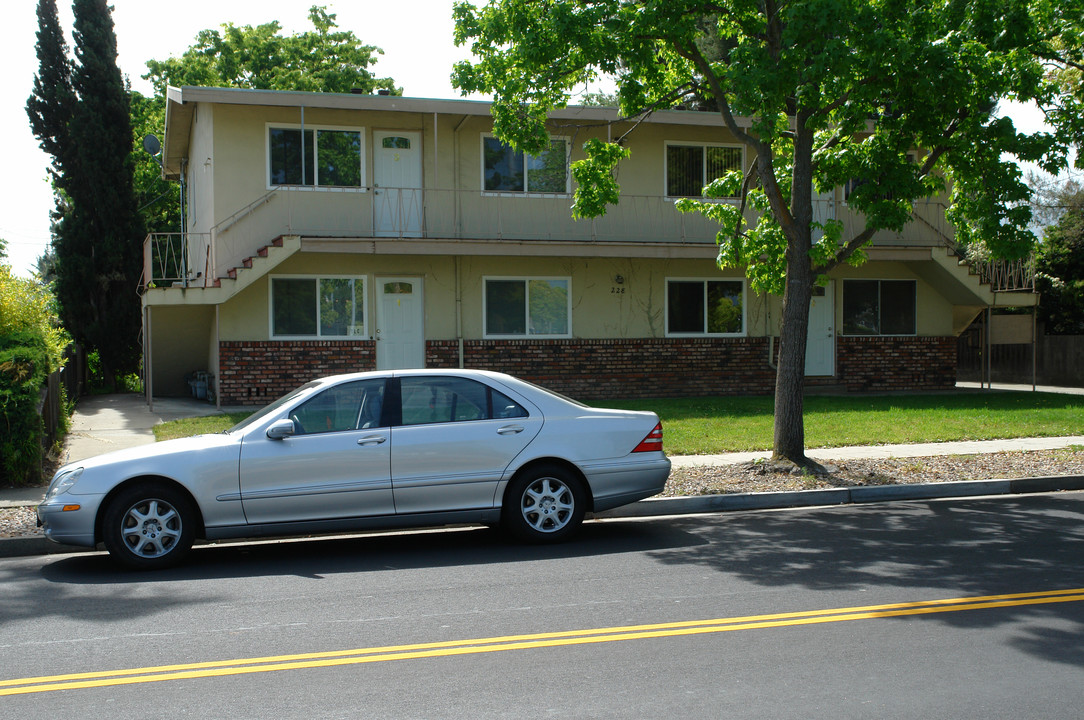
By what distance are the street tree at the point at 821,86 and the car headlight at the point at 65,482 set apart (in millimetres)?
6329

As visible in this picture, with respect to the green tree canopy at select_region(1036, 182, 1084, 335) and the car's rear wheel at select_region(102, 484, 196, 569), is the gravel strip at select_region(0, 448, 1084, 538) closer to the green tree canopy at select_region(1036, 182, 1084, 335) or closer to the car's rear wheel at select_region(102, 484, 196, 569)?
the car's rear wheel at select_region(102, 484, 196, 569)

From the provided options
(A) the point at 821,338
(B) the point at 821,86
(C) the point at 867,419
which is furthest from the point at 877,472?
(A) the point at 821,338

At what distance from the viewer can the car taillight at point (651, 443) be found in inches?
328

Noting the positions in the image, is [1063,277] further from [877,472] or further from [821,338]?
[877,472]

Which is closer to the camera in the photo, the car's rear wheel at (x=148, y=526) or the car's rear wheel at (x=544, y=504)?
the car's rear wheel at (x=148, y=526)

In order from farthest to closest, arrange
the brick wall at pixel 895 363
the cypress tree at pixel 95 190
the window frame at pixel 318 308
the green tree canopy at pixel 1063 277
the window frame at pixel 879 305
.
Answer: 1. the green tree canopy at pixel 1063 277
2. the cypress tree at pixel 95 190
3. the window frame at pixel 879 305
4. the brick wall at pixel 895 363
5. the window frame at pixel 318 308

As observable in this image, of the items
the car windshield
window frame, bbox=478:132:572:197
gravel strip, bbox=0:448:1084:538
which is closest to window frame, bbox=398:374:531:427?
the car windshield

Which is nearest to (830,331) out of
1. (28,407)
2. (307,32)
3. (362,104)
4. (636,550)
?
(362,104)

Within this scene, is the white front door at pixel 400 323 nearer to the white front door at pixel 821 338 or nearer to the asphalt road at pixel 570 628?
the white front door at pixel 821 338

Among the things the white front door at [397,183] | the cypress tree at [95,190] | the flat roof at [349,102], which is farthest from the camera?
the cypress tree at [95,190]

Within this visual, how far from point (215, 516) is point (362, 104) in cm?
1263

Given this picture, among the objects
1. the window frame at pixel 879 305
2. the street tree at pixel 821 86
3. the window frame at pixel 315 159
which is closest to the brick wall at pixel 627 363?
the window frame at pixel 879 305

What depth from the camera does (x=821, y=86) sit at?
11.0 meters

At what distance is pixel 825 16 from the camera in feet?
31.4
